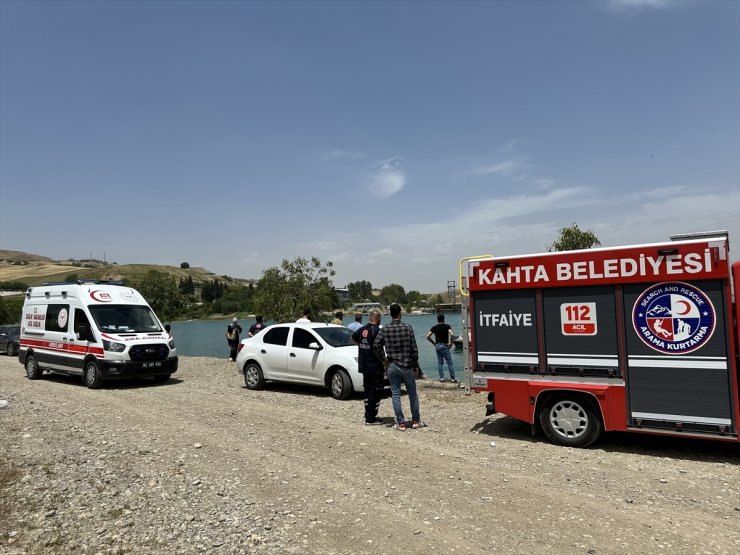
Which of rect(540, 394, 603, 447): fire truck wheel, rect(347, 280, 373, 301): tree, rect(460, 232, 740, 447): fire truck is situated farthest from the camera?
rect(347, 280, 373, 301): tree

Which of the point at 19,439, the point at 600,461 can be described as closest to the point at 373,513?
the point at 600,461

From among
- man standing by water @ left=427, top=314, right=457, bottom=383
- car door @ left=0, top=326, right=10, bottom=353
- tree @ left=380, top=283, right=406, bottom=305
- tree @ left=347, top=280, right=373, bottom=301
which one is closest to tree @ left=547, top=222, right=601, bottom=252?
man standing by water @ left=427, top=314, right=457, bottom=383

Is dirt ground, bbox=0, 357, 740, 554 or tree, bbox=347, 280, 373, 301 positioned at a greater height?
tree, bbox=347, 280, 373, 301

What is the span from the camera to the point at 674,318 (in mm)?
6551

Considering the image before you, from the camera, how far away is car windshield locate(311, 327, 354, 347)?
1173 centimetres

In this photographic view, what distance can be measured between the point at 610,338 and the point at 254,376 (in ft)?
28.1

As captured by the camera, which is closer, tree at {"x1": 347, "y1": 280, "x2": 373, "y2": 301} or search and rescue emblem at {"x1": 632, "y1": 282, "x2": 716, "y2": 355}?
search and rescue emblem at {"x1": 632, "y1": 282, "x2": 716, "y2": 355}

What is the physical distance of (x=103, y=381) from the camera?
13.1 meters

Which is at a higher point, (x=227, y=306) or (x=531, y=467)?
(x=227, y=306)

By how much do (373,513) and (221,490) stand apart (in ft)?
5.70

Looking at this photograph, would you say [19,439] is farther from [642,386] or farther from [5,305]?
[5,305]

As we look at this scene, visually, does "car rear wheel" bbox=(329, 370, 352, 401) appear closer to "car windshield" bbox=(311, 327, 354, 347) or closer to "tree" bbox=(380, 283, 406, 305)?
"car windshield" bbox=(311, 327, 354, 347)

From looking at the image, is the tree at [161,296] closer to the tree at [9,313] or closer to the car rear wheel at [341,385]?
the car rear wheel at [341,385]

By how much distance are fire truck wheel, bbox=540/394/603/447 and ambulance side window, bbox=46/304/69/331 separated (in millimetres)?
12568
